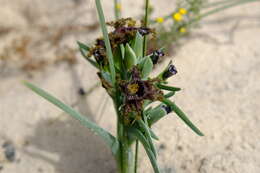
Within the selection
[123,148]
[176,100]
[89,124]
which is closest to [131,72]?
[89,124]

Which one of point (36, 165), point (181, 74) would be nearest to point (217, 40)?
point (181, 74)

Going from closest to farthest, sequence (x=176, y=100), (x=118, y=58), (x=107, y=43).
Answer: (x=107, y=43) → (x=118, y=58) → (x=176, y=100)

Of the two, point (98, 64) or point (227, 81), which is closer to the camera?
point (98, 64)

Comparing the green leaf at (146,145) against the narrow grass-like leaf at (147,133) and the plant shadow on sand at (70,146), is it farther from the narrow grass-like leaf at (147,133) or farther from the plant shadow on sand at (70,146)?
the plant shadow on sand at (70,146)

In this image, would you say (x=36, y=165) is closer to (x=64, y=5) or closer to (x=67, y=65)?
(x=67, y=65)

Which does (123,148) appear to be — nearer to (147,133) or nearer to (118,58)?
(147,133)

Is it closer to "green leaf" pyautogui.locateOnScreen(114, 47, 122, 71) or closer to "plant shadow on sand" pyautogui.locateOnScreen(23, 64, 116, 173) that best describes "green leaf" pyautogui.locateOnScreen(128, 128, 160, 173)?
"green leaf" pyautogui.locateOnScreen(114, 47, 122, 71)
